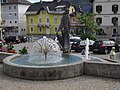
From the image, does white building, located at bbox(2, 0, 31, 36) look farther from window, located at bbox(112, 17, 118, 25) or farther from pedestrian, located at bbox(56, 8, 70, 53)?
pedestrian, located at bbox(56, 8, 70, 53)

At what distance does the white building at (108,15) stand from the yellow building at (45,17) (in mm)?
7754

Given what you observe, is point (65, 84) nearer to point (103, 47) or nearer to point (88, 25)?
point (103, 47)

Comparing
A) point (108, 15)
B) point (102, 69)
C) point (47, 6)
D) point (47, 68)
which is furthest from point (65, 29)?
point (47, 6)

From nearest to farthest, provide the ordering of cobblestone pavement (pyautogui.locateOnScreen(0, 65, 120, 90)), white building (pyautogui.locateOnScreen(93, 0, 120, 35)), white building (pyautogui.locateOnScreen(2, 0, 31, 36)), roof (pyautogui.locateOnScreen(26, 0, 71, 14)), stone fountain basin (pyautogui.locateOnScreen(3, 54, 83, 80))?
cobblestone pavement (pyautogui.locateOnScreen(0, 65, 120, 90)) → stone fountain basin (pyautogui.locateOnScreen(3, 54, 83, 80)) → white building (pyautogui.locateOnScreen(93, 0, 120, 35)) → roof (pyautogui.locateOnScreen(26, 0, 71, 14)) → white building (pyautogui.locateOnScreen(2, 0, 31, 36))

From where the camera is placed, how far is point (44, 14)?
2589 inches

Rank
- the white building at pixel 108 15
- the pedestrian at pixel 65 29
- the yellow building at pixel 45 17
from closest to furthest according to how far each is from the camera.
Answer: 1. the pedestrian at pixel 65 29
2. the white building at pixel 108 15
3. the yellow building at pixel 45 17

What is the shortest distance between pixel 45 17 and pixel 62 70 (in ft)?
177

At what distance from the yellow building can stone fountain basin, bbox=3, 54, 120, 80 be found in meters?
50.5

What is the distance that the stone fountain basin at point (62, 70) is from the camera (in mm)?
12273

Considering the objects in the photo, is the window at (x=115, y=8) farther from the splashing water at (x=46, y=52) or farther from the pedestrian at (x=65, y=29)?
the splashing water at (x=46, y=52)

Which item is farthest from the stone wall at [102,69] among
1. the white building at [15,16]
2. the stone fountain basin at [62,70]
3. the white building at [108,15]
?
Answer: the white building at [15,16]

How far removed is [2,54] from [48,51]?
153 inches

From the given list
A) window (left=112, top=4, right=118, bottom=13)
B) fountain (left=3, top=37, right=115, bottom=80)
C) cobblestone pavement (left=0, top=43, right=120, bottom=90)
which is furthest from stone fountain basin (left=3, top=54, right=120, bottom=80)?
window (left=112, top=4, right=118, bottom=13)

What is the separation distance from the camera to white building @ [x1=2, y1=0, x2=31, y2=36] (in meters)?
70.1
